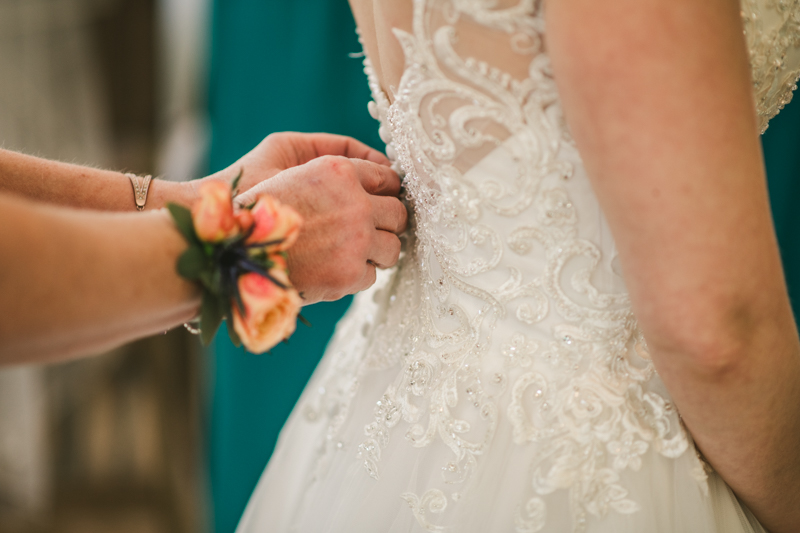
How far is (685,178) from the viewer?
430 millimetres

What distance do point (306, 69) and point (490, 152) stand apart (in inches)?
37.2

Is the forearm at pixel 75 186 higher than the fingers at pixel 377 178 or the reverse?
the reverse

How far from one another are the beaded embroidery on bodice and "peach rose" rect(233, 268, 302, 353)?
21 centimetres

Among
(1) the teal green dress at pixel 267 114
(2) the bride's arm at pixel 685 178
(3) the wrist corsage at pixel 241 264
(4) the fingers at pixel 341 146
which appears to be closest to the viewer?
(2) the bride's arm at pixel 685 178

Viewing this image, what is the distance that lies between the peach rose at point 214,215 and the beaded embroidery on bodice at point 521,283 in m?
0.22

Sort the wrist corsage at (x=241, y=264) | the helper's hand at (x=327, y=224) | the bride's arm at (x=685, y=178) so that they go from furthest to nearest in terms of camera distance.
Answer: the helper's hand at (x=327, y=224)
the wrist corsage at (x=241, y=264)
the bride's arm at (x=685, y=178)

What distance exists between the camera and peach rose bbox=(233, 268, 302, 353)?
515 mm

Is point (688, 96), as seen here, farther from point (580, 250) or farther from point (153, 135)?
point (153, 135)

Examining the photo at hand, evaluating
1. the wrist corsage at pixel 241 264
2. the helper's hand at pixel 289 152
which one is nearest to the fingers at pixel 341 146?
the helper's hand at pixel 289 152

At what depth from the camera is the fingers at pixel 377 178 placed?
2.27 ft

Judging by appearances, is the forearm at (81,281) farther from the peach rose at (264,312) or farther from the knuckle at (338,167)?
the knuckle at (338,167)

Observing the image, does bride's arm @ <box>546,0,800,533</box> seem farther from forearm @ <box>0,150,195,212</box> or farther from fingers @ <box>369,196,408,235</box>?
forearm @ <box>0,150,195,212</box>

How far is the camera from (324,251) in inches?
25.0

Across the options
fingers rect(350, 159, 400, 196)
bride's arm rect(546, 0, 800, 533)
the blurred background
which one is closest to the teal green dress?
the blurred background
